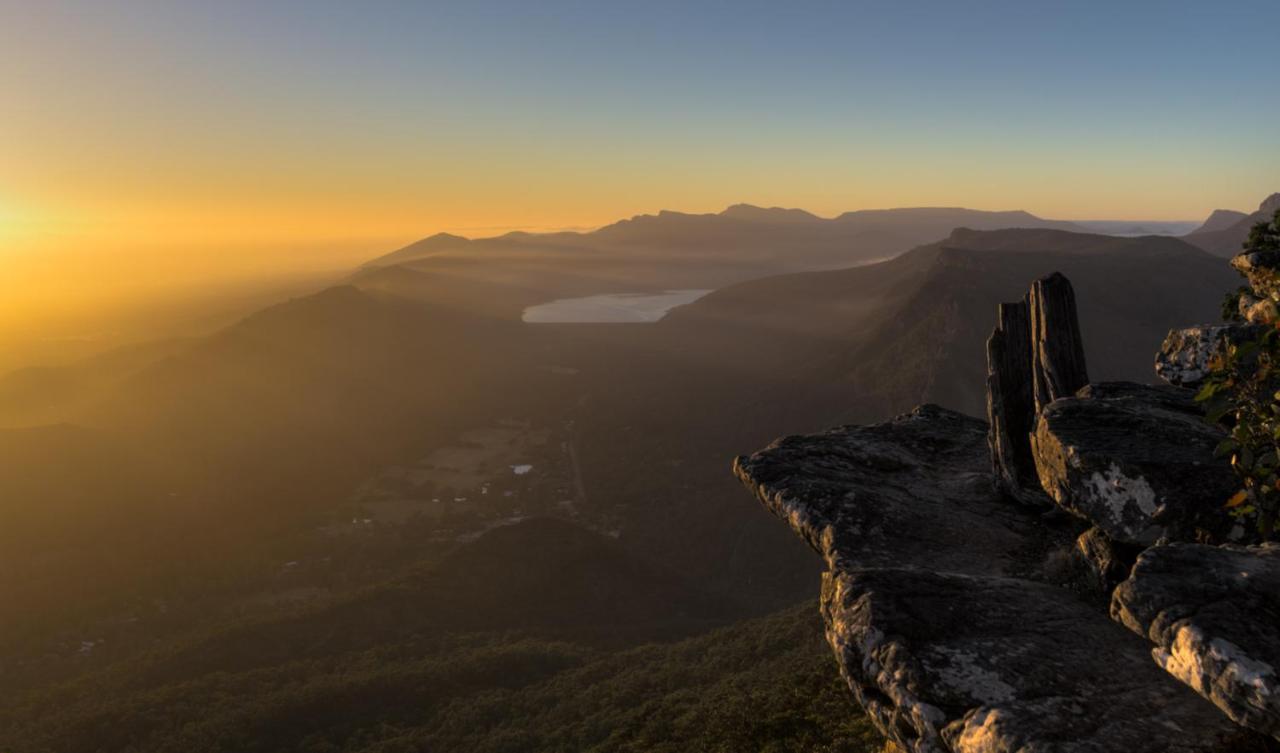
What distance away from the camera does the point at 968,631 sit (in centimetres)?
1120

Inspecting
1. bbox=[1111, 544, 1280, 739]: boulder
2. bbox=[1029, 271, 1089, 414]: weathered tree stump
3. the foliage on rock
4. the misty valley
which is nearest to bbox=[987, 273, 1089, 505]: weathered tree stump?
Answer: bbox=[1029, 271, 1089, 414]: weathered tree stump

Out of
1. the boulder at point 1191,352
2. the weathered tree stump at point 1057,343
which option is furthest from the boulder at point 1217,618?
the boulder at point 1191,352

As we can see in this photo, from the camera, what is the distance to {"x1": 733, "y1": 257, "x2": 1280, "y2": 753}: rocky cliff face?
28.9 feet

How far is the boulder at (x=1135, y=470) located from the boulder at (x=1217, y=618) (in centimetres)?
199

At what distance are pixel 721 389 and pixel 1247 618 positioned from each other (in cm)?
17115

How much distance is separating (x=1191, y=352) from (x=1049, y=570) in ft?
28.2

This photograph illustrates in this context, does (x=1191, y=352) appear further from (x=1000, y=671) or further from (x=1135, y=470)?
(x=1000, y=671)

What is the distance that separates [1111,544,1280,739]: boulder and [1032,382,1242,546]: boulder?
1986 millimetres

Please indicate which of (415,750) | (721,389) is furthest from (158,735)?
(721,389)

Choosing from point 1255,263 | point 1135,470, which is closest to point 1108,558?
point 1135,470

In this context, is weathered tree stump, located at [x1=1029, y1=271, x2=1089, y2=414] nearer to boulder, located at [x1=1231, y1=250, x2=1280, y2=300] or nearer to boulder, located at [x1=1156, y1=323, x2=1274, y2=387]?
boulder, located at [x1=1156, y1=323, x2=1274, y2=387]

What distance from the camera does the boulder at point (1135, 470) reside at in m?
12.1

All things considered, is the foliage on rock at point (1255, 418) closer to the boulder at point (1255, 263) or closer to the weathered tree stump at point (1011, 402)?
the weathered tree stump at point (1011, 402)

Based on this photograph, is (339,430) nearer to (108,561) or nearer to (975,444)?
(108,561)
